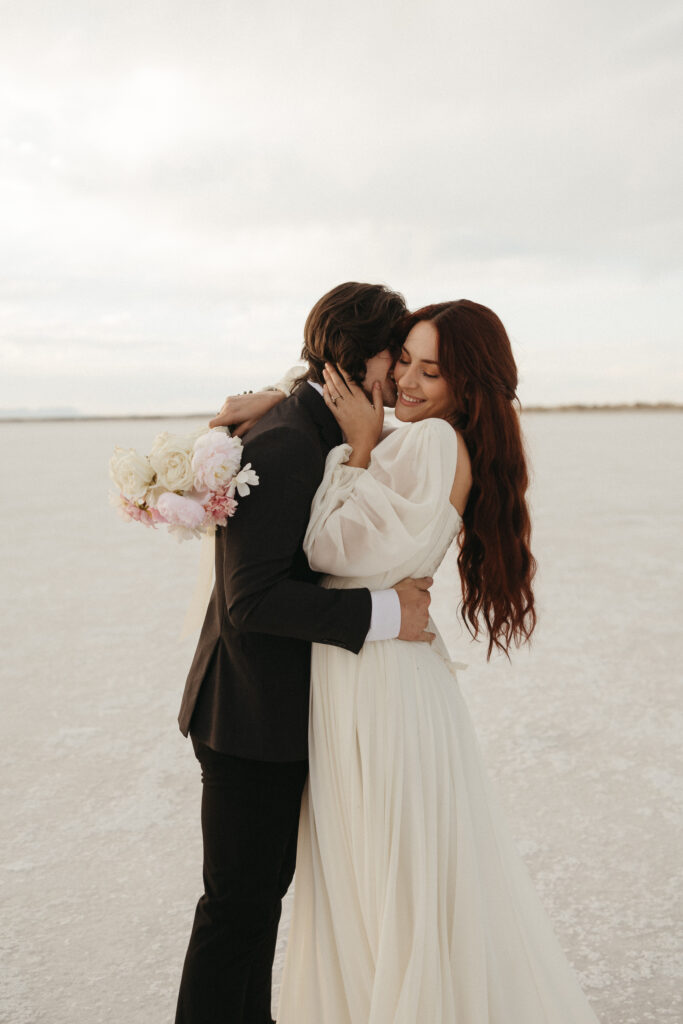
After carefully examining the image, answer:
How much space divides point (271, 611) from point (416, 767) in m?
0.53

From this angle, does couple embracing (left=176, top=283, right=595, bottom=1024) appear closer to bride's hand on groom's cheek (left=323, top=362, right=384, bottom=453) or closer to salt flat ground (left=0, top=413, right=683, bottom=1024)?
bride's hand on groom's cheek (left=323, top=362, right=384, bottom=453)

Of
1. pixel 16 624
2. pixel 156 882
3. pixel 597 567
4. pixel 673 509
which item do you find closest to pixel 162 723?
pixel 156 882

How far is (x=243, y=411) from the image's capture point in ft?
7.50

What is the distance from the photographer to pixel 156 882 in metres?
3.40

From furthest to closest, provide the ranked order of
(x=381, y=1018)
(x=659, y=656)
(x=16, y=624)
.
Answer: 1. (x=16, y=624)
2. (x=659, y=656)
3. (x=381, y=1018)

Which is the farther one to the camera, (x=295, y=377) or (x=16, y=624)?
(x=16, y=624)

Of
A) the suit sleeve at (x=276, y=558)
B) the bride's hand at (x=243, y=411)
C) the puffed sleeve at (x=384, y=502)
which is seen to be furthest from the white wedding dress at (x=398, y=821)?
the bride's hand at (x=243, y=411)

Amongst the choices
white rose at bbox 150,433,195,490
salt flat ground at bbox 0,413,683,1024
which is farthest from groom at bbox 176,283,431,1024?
salt flat ground at bbox 0,413,683,1024

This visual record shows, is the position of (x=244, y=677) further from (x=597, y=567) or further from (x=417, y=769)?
(x=597, y=567)

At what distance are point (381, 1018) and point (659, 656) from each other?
4.57 m

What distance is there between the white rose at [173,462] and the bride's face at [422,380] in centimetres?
61

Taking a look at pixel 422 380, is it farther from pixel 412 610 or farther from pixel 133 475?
pixel 133 475

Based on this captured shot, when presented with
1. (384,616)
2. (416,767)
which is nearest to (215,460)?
(384,616)

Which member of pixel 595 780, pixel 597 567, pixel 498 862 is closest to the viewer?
pixel 498 862
